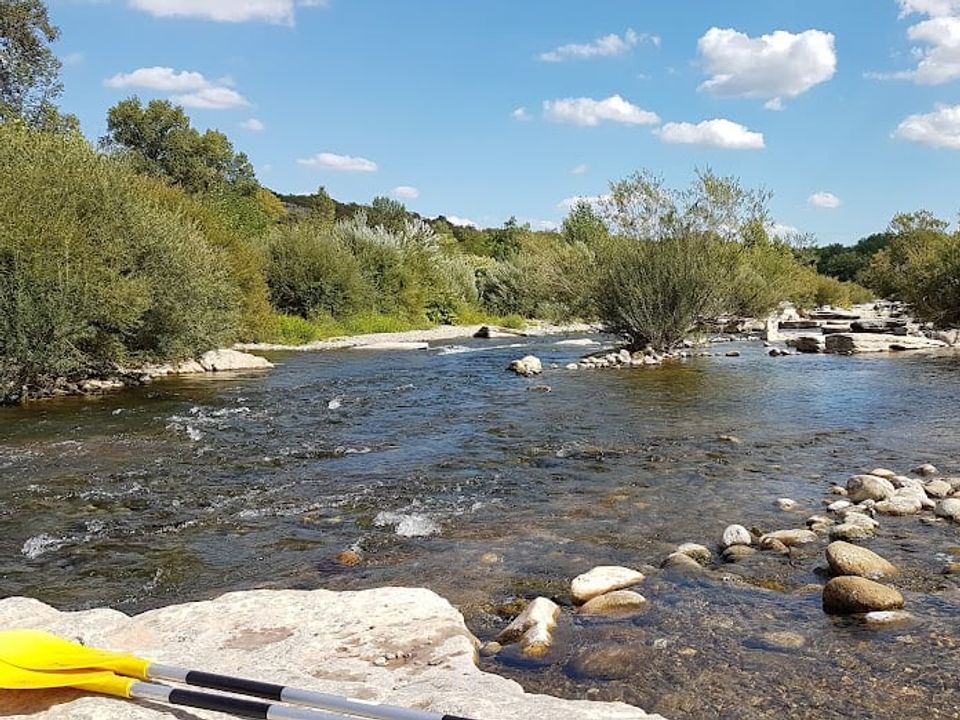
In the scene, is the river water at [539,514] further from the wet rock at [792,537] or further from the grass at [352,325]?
the grass at [352,325]

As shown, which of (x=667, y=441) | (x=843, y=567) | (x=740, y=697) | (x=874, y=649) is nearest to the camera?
(x=740, y=697)

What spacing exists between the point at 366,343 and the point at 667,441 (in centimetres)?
2493

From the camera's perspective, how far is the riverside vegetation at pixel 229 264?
1741cm

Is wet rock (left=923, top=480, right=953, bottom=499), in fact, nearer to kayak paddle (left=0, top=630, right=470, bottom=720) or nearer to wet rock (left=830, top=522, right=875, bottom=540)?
wet rock (left=830, top=522, right=875, bottom=540)

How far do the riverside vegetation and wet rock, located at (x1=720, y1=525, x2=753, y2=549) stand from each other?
1507 cm

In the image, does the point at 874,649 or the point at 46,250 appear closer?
the point at 874,649

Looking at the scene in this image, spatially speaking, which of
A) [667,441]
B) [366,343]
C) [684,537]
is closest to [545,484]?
[684,537]

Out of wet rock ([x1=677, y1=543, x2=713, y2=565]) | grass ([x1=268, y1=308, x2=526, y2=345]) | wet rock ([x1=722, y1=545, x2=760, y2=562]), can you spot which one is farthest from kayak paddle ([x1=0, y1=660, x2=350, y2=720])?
grass ([x1=268, y1=308, x2=526, y2=345])

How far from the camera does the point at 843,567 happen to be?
20.6 feet

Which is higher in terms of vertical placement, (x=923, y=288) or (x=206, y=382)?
(x=923, y=288)

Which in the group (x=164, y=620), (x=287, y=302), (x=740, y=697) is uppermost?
(x=287, y=302)

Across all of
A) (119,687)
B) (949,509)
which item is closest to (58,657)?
A: (119,687)

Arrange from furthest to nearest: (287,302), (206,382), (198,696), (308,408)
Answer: (287,302) → (206,382) → (308,408) → (198,696)

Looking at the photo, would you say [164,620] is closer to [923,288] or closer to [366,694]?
[366,694]
